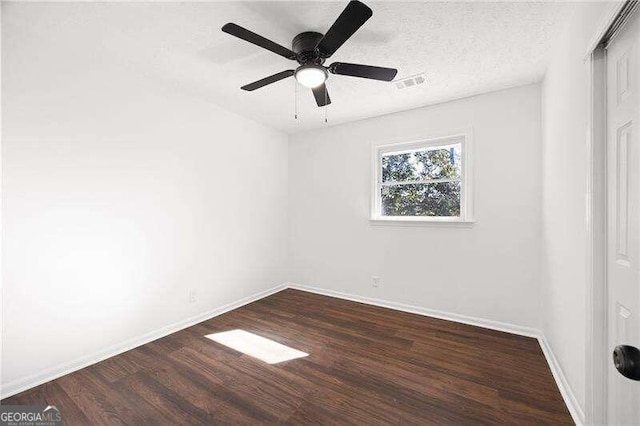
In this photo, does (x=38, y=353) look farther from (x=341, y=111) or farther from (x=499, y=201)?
(x=499, y=201)

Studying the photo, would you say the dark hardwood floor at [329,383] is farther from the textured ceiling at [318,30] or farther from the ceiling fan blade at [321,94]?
the textured ceiling at [318,30]

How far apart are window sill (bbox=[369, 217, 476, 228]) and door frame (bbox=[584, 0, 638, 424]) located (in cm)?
164

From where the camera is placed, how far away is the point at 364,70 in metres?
1.85

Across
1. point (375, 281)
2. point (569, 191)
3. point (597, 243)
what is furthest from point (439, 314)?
point (597, 243)

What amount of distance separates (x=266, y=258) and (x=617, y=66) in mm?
3710

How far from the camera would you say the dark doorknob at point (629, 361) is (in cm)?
70

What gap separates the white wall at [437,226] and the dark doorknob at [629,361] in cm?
225

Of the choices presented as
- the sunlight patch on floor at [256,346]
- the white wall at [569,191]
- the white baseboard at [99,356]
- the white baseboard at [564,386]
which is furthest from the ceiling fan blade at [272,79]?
the white baseboard at [564,386]

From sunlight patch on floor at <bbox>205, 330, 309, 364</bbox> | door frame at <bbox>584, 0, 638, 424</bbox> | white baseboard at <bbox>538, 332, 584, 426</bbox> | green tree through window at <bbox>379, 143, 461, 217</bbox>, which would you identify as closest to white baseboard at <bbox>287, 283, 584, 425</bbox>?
white baseboard at <bbox>538, 332, 584, 426</bbox>

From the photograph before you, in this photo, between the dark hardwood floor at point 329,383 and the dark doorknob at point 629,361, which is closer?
the dark doorknob at point 629,361

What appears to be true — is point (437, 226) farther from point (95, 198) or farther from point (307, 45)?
point (95, 198)

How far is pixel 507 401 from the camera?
5.61 ft

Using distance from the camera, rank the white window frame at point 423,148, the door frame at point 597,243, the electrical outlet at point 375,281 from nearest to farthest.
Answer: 1. the door frame at point 597,243
2. the white window frame at point 423,148
3. the electrical outlet at point 375,281

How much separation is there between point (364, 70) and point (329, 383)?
90.3 inches
